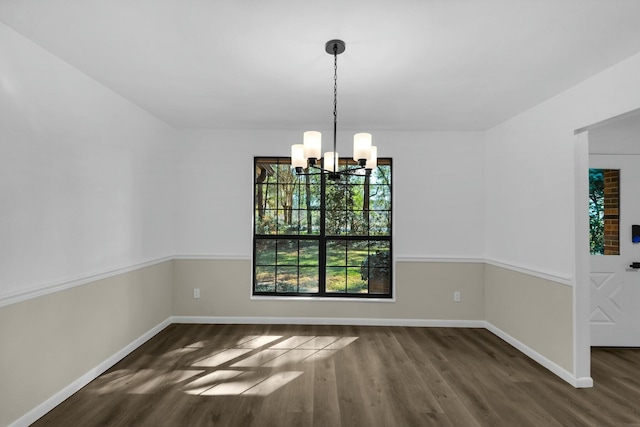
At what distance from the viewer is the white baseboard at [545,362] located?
9.21 ft

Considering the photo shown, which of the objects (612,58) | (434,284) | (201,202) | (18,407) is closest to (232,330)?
(201,202)

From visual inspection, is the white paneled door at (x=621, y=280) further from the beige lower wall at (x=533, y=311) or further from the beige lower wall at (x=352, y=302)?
the beige lower wall at (x=352, y=302)

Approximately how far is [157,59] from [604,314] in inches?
192

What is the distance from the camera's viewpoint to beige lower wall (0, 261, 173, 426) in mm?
2109

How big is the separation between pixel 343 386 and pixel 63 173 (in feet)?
9.03

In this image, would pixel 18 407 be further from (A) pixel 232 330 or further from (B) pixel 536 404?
(B) pixel 536 404

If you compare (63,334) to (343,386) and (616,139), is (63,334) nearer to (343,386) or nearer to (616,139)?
(343,386)

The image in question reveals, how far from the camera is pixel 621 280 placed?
355 centimetres

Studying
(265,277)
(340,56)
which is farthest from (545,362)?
(340,56)

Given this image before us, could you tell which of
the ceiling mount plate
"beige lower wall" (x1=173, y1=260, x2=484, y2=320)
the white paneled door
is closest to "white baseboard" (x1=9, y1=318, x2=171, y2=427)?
"beige lower wall" (x1=173, y1=260, x2=484, y2=320)

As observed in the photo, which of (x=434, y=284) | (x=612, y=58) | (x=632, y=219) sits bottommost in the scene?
(x=434, y=284)

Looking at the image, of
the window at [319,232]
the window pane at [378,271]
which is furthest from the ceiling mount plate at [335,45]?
the window pane at [378,271]

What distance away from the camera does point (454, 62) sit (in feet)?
8.09

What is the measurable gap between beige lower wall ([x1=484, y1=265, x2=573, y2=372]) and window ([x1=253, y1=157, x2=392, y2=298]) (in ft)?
4.23
